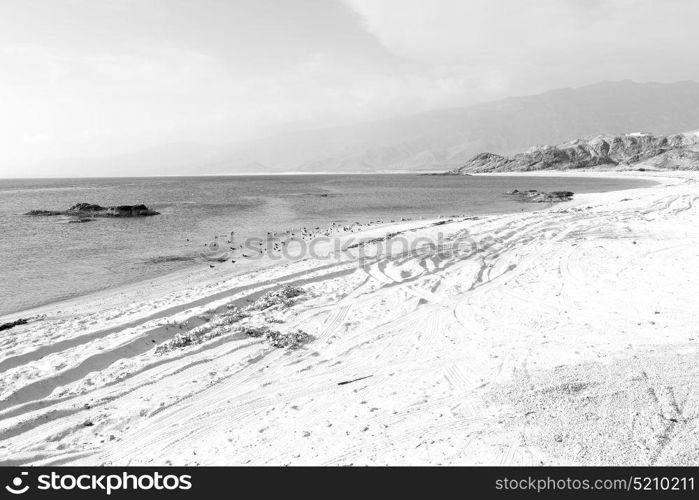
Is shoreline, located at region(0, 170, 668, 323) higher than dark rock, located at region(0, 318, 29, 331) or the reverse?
higher

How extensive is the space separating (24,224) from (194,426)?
34.0 m

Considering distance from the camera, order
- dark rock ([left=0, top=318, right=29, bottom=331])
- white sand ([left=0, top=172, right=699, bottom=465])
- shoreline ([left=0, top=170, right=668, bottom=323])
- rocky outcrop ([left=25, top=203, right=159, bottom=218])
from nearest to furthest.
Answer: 1. white sand ([left=0, top=172, right=699, bottom=465])
2. dark rock ([left=0, top=318, right=29, bottom=331])
3. shoreline ([left=0, top=170, right=668, bottom=323])
4. rocky outcrop ([left=25, top=203, right=159, bottom=218])

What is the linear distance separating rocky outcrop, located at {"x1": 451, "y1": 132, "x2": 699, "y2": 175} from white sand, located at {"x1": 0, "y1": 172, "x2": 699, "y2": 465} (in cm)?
11168

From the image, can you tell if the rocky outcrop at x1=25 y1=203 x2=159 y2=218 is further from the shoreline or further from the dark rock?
the dark rock

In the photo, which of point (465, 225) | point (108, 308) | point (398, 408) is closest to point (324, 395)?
point (398, 408)

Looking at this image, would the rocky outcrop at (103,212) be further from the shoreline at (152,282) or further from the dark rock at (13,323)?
the dark rock at (13,323)

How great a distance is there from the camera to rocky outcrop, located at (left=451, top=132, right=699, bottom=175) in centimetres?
10200

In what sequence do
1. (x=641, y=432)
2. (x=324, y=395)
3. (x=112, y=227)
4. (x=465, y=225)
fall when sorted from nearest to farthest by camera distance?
(x=641, y=432) → (x=324, y=395) → (x=465, y=225) → (x=112, y=227)

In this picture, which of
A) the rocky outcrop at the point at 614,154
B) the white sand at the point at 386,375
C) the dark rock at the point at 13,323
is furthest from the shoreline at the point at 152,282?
the rocky outcrop at the point at 614,154

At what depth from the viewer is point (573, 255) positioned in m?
14.0

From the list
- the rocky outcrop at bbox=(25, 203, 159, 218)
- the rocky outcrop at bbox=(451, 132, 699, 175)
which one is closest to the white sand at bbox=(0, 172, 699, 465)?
the rocky outcrop at bbox=(25, 203, 159, 218)

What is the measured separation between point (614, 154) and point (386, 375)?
142 meters

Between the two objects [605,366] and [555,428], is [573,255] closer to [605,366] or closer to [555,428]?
[605,366]

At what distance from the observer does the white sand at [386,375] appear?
192 inches
